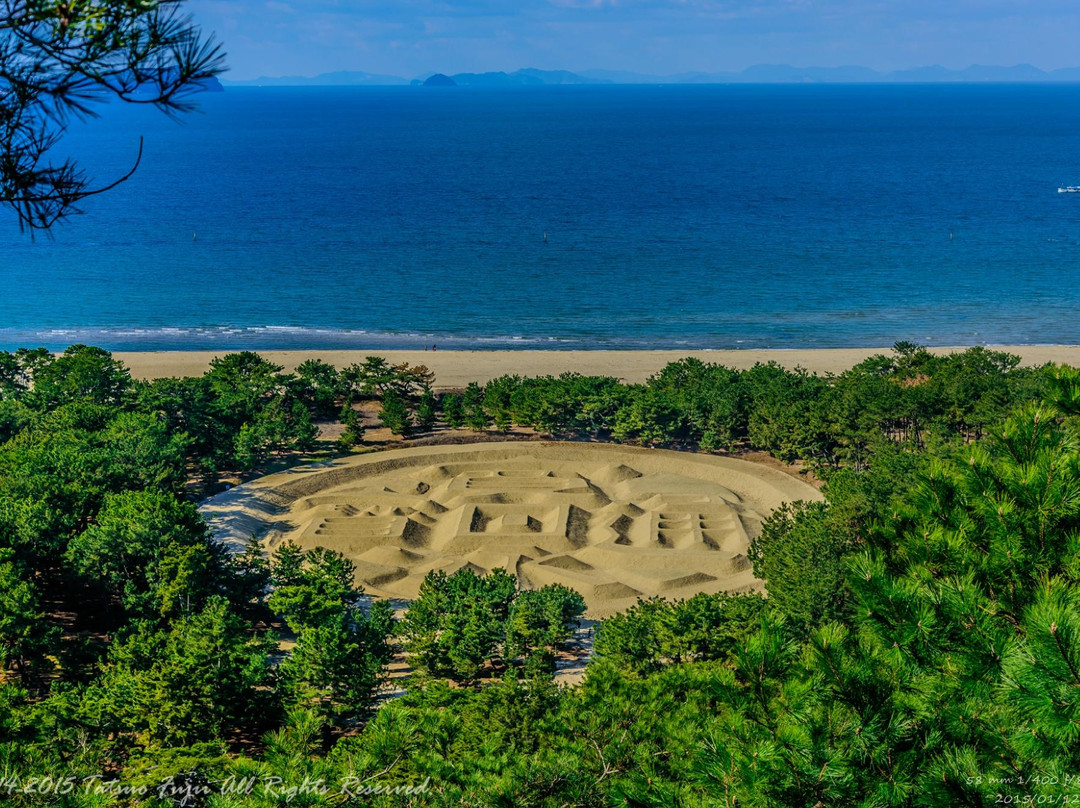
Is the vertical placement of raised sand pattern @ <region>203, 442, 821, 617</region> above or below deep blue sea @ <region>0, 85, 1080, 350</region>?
below

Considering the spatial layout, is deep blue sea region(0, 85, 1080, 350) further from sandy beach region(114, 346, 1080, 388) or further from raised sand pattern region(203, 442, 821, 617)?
raised sand pattern region(203, 442, 821, 617)

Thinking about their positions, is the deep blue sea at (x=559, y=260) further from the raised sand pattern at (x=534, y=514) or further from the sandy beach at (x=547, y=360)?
the raised sand pattern at (x=534, y=514)

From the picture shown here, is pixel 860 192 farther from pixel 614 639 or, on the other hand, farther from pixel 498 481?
pixel 614 639

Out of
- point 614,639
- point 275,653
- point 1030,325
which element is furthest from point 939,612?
point 1030,325

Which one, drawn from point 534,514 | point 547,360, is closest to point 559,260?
point 547,360

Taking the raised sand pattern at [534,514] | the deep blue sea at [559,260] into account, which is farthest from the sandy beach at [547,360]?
the raised sand pattern at [534,514]

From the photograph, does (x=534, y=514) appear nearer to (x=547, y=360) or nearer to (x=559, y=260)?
(x=547, y=360)

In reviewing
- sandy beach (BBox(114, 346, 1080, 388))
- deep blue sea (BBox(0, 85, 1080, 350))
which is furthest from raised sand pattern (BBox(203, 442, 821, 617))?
deep blue sea (BBox(0, 85, 1080, 350))
